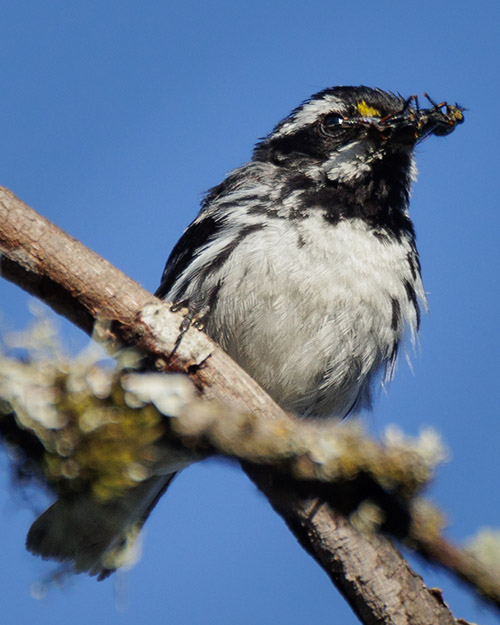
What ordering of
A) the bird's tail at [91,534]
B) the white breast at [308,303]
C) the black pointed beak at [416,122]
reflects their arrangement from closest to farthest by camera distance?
the bird's tail at [91,534]
the white breast at [308,303]
the black pointed beak at [416,122]

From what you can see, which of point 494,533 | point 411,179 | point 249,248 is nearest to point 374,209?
point 411,179

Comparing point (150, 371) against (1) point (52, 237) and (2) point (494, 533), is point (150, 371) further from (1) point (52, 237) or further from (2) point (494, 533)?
(2) point (494, 533)

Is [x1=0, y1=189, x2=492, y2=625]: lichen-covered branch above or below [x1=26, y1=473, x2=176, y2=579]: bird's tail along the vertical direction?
above

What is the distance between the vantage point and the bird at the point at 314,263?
479cm

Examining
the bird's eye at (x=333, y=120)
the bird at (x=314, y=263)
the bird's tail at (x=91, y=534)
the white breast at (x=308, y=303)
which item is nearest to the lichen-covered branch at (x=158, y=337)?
the bird's tail at (x=91, y=534)

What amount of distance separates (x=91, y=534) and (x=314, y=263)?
80.8 inches

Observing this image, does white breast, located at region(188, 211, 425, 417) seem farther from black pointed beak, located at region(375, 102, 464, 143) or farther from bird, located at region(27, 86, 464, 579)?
black pointed beak, located at region(375, 102, 464, 143)

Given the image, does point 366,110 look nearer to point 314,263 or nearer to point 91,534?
point 314,263

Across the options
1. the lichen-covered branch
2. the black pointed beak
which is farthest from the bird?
the lichen-covered branch

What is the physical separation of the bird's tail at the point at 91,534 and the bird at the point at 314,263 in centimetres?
2

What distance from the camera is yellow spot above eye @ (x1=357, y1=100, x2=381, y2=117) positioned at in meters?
5.43

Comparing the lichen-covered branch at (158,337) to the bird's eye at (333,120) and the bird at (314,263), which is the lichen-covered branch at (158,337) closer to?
the bird at (314,263)

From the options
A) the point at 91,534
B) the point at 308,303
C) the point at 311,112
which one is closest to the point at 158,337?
the point at 91,534

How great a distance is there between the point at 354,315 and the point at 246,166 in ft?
5.01
